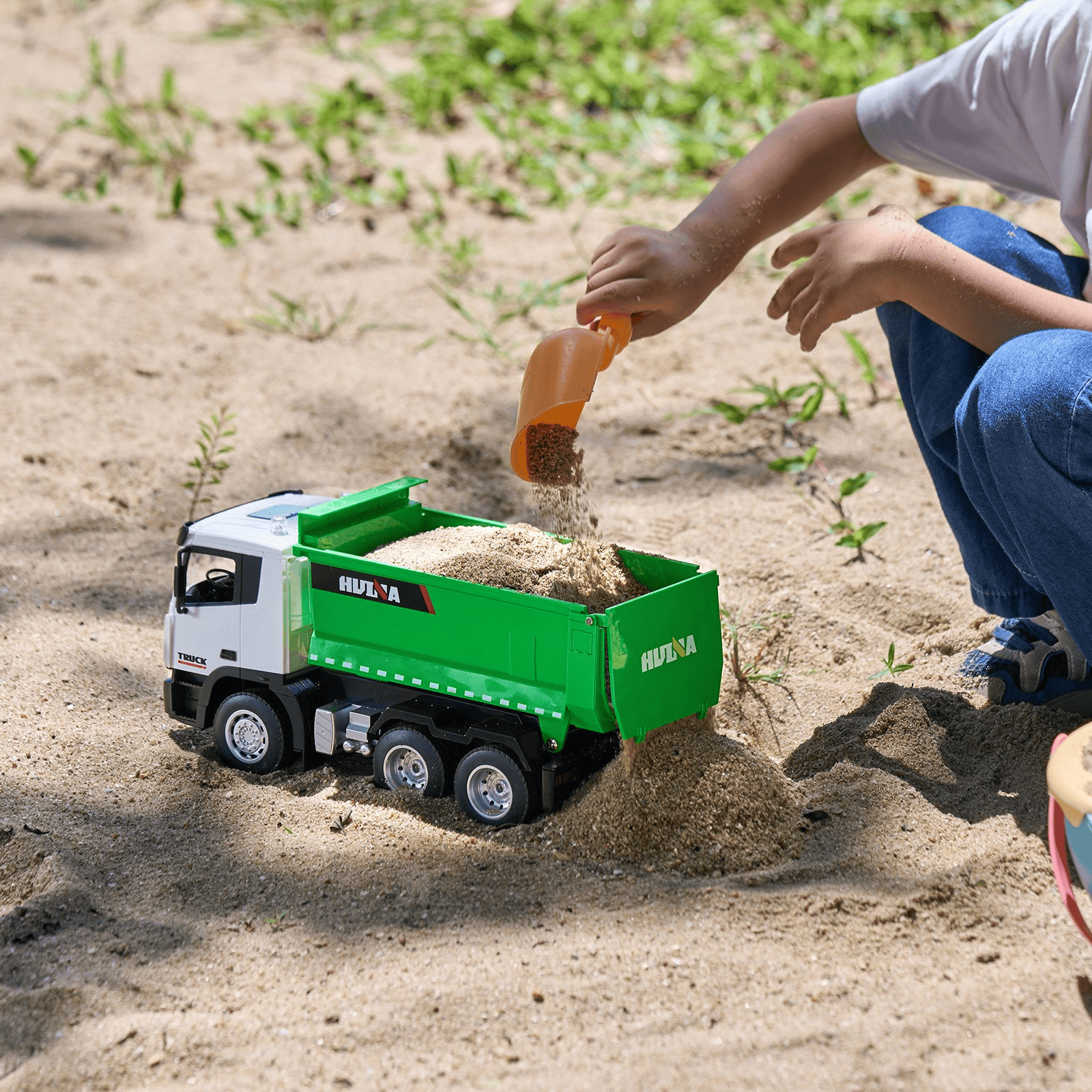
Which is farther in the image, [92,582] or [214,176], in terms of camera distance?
[214,176]

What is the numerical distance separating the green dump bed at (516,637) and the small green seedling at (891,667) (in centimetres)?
49

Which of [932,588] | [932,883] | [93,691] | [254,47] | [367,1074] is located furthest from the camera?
[254,47]

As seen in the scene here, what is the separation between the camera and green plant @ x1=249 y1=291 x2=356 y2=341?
4684mm

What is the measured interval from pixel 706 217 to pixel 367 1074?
1.74m

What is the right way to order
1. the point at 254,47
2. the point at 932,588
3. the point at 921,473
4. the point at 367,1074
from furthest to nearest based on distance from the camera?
the point at 254,47
the point at 921,473
the point at 932,588
the point at 367,1074

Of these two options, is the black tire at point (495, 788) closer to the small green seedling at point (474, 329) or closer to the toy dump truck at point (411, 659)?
the toy dump truck at point (411, 659)

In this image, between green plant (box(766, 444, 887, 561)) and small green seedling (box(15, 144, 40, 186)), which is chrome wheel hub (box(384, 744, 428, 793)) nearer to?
green plant (box(766, 444, 887, 561))

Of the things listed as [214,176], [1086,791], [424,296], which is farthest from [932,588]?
[214,176]

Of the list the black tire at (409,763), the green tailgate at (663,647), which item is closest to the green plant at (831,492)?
the green tailgate at (663,647)

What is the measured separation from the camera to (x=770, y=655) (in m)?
3.08

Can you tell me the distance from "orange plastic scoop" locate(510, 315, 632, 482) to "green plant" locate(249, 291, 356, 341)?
7.76 ft

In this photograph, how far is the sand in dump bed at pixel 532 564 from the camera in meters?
2.51

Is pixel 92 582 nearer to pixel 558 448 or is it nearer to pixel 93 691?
pixel 93 691

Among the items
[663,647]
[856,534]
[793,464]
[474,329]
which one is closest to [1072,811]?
[663,647]
